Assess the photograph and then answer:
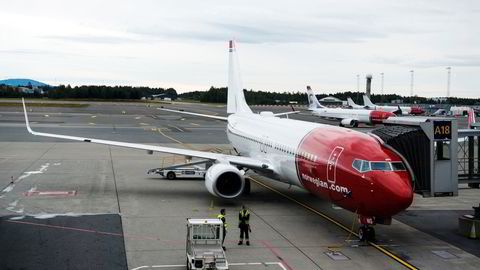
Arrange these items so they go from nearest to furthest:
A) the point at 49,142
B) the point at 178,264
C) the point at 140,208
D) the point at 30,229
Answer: the point at 178,264 < the point at 30,229 < the point at 140,208 < the point at 49,142

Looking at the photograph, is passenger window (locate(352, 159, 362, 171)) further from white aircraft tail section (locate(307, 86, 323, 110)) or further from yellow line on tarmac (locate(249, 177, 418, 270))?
white aircraft tail section (locate(307, 86, 323, 110))

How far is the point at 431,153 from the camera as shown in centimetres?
1923

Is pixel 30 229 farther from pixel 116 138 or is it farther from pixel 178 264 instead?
pixel 116 138

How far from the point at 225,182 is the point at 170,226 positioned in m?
4.81

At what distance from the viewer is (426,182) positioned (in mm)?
19391

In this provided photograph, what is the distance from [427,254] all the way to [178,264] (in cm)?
853

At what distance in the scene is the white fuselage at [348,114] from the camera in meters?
85.2

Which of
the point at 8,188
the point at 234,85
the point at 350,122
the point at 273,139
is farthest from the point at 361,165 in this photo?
the point at 350,122

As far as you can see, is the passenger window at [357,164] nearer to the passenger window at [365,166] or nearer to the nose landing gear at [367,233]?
the passenger window at [365,166]

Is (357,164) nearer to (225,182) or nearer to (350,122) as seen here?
(225,182)

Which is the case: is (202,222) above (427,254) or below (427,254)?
above

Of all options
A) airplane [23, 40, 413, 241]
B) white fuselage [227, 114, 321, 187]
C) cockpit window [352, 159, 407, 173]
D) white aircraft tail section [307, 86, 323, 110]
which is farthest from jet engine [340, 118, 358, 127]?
cockpit window [352, 159, 407, 173]

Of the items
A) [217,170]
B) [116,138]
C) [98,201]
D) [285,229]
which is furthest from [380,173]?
[116,138]

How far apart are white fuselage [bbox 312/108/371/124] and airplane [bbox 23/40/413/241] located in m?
57.0
